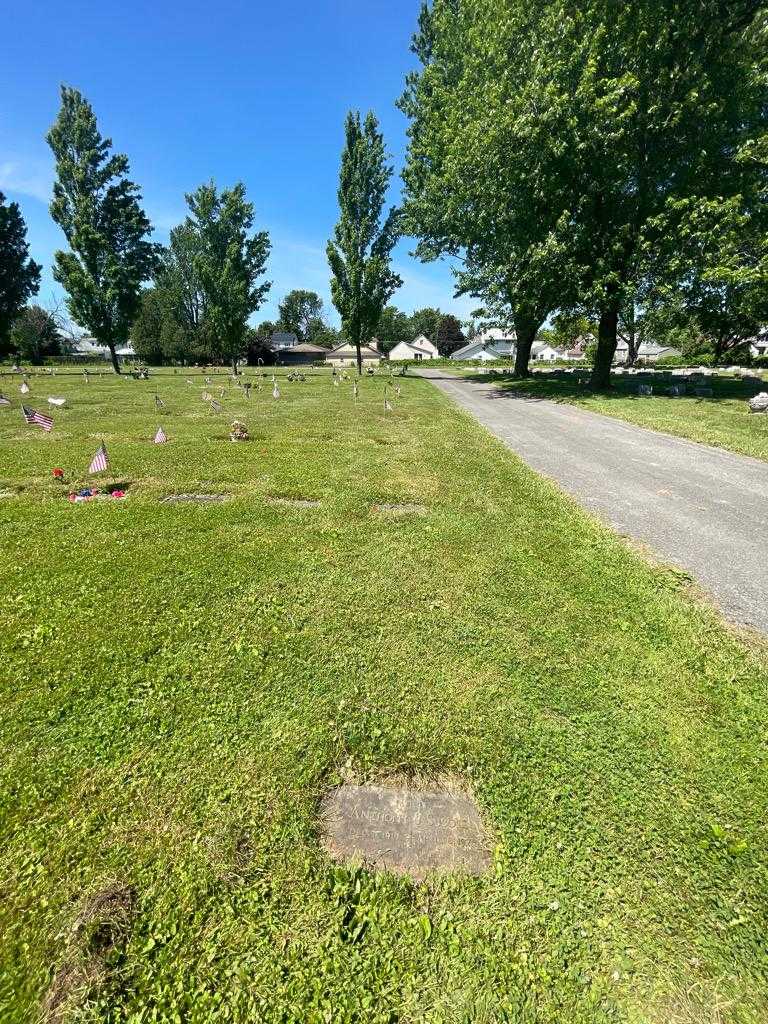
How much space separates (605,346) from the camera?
21422 millimetres

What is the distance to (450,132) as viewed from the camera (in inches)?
738

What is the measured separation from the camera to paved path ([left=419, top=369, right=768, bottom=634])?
4.63 meters

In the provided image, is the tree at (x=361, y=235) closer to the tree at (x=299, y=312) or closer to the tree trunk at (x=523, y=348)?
the tree trunk at (x=523, y=348)

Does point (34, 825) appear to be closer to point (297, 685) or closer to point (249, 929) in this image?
point (249, 929)

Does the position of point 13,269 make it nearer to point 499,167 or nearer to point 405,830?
point 499,167

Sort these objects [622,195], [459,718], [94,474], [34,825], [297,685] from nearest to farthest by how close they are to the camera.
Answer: [34,825]
[459,718]
[297,685]
[94,474]
[622,195]

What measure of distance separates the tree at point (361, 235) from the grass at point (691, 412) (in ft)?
62.3

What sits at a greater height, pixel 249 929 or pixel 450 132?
pixel 450 132

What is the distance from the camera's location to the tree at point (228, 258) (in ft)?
114

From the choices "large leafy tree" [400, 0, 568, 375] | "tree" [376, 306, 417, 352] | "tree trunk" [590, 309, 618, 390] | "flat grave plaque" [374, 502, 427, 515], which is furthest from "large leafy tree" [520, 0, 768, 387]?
"tree" [376, 306, 417, 352]

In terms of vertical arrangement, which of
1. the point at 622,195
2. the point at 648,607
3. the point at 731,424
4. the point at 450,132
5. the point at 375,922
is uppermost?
the point at 450,132

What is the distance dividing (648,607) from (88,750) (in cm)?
450

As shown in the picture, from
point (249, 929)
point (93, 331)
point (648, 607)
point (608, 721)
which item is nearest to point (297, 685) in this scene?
point (249, 929)

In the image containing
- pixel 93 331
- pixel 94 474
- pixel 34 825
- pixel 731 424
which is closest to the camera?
pixel 34 825
